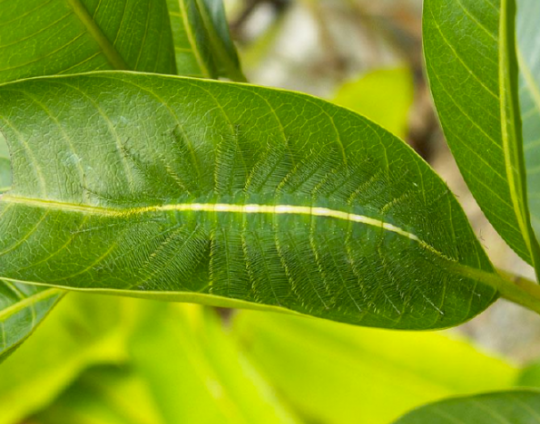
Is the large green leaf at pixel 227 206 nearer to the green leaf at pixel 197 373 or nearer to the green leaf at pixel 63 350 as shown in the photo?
the green leaf at pixel 197 373

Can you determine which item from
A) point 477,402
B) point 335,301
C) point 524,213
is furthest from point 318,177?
point 477,402

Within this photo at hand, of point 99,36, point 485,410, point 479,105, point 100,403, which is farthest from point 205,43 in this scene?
point 100,403

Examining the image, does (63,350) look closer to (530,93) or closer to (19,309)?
(19,309)

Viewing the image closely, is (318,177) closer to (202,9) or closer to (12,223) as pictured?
(202,9)

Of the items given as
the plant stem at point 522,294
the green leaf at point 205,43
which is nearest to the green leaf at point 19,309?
the green leaf at point 205,43

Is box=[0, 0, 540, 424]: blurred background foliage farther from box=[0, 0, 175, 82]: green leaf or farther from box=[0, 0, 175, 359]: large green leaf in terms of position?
box=[0, 0, 175, 82]: green leaf

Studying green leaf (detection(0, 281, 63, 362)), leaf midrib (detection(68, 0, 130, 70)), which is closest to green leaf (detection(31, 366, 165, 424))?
green leaf (detection(0, 281, 63, 362))
